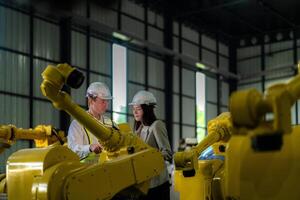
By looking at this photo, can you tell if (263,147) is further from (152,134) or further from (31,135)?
(31,135)

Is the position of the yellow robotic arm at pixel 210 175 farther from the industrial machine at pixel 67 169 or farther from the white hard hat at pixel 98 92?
the industrial machine at pixel 67 169

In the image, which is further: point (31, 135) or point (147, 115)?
point (31, 135)

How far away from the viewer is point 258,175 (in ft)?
9.16

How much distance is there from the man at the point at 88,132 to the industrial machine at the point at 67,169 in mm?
521

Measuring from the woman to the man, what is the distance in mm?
322

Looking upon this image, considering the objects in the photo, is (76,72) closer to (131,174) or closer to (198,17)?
(131,174)

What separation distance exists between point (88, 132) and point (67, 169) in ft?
4.32

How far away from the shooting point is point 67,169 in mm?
3625

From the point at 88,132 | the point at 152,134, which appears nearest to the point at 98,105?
the point at 88,132

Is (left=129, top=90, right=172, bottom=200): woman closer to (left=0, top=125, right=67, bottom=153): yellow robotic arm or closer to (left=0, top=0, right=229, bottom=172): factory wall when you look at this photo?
(left=0, top=125, right=67, bottom=153): yellow robotic arm

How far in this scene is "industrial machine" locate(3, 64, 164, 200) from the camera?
3.47 m

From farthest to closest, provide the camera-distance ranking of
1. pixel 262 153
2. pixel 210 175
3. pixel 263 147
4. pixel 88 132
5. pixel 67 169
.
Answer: pixel 210 175
pixel 88 132
pixel 67 169
pixel 262 153
pixel 263 147

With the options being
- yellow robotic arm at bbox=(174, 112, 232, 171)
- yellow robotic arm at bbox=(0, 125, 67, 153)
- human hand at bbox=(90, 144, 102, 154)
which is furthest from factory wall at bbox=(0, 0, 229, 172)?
human hand at bbox=(90, 144, 102, 154)

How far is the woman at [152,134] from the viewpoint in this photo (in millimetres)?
4996
